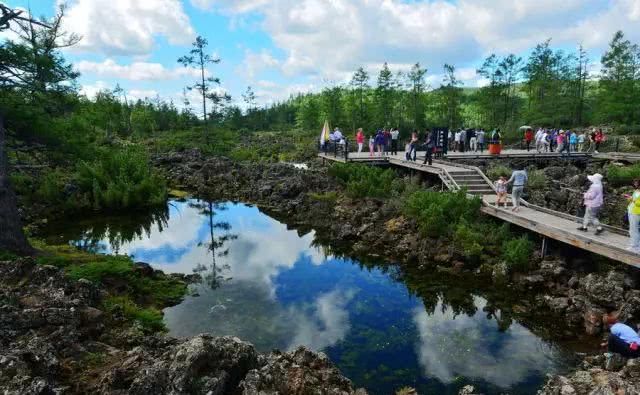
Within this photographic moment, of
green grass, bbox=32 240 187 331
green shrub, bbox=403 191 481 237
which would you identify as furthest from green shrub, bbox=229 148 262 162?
green grass, bbox=32 240 187 331

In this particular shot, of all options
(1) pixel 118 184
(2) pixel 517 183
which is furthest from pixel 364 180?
(1) pixel 118 184

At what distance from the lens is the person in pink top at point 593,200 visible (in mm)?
12523

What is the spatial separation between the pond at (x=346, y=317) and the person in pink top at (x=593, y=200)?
4337 mm

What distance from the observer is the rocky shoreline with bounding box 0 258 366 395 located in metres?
5.58

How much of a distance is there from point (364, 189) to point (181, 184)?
59.6 feet

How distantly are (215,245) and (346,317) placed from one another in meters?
9.53

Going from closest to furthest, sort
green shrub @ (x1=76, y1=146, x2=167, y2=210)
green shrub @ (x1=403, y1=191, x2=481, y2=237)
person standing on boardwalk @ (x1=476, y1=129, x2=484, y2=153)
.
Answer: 1. green shrub @ (x1=403, y1=191, x2=481, y2=237)
2. green shrub @ (x1=76, y1=146, x2=167, y2=210)
3. person standing on boardwalk @ (x1=476, y1=129, x2=484, y2=153)

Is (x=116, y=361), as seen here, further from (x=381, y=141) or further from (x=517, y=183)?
(x=381, y=141)

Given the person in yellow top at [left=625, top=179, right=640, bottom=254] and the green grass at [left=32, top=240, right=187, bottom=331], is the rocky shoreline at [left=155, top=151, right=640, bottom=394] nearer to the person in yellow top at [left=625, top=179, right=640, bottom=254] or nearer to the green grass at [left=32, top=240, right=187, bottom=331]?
the person in yellow top at [left=625, top=179, right=640, bottom=254]

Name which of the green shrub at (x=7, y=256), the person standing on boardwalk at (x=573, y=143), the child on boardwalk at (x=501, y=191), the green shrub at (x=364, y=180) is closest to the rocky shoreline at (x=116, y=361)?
the green shrub at (x=7, y=256)

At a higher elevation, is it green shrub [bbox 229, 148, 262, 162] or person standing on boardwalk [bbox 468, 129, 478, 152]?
person standing on boardwalk [bbox 468, 129, 478, 152]

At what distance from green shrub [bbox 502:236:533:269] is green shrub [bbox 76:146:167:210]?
20116 millimetres

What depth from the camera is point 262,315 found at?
12234 millimetres

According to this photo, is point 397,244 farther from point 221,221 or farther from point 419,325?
point 221,221
